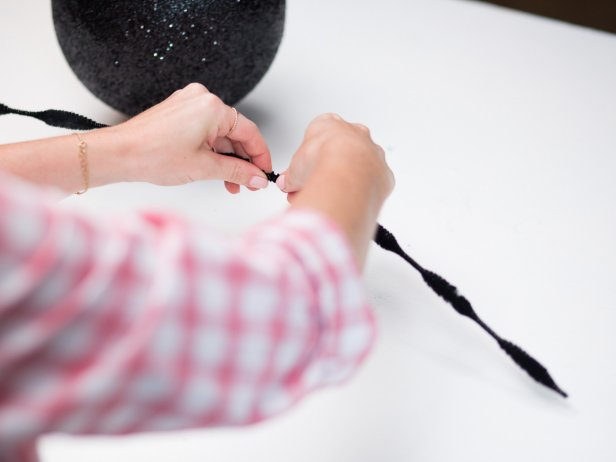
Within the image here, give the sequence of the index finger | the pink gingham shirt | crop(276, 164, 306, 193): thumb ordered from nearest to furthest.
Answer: the pink gingham shirt → crop(276, 164, 306, 193): thumb → the index finger

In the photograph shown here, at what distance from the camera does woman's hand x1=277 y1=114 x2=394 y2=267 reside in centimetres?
39

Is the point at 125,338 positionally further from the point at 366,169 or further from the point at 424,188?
the point at 424,188

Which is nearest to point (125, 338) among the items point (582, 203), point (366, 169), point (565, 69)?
point (366, 169)

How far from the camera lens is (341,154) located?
45 centimetres

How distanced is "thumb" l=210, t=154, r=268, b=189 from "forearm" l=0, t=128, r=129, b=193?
0.09m

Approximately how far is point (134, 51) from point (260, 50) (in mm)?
132

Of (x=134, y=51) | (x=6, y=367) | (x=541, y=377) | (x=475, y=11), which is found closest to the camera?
(x=6, y=367)

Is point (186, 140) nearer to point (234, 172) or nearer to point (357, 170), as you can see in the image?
point (234, 172)

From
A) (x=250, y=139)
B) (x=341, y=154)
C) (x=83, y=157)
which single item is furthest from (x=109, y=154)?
(x=341, y=154)

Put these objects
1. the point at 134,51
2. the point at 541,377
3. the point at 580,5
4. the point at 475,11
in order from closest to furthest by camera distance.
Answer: the point at 541,377 < the point at 134,51 < the point at 475,11 < the point at 580,5

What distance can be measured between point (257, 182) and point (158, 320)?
1.37 feet

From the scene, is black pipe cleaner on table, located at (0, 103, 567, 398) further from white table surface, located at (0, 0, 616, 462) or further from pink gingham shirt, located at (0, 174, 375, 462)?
pink gingham shirt, located at (0, 174, 375, 462)

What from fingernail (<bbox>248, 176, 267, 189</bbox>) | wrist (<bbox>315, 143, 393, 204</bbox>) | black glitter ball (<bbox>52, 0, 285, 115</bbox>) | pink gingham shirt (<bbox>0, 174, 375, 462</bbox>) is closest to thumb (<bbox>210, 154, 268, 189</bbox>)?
fingernail (<bbox>248, 176, 267, 189</bbox>)

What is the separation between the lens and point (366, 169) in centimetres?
44
